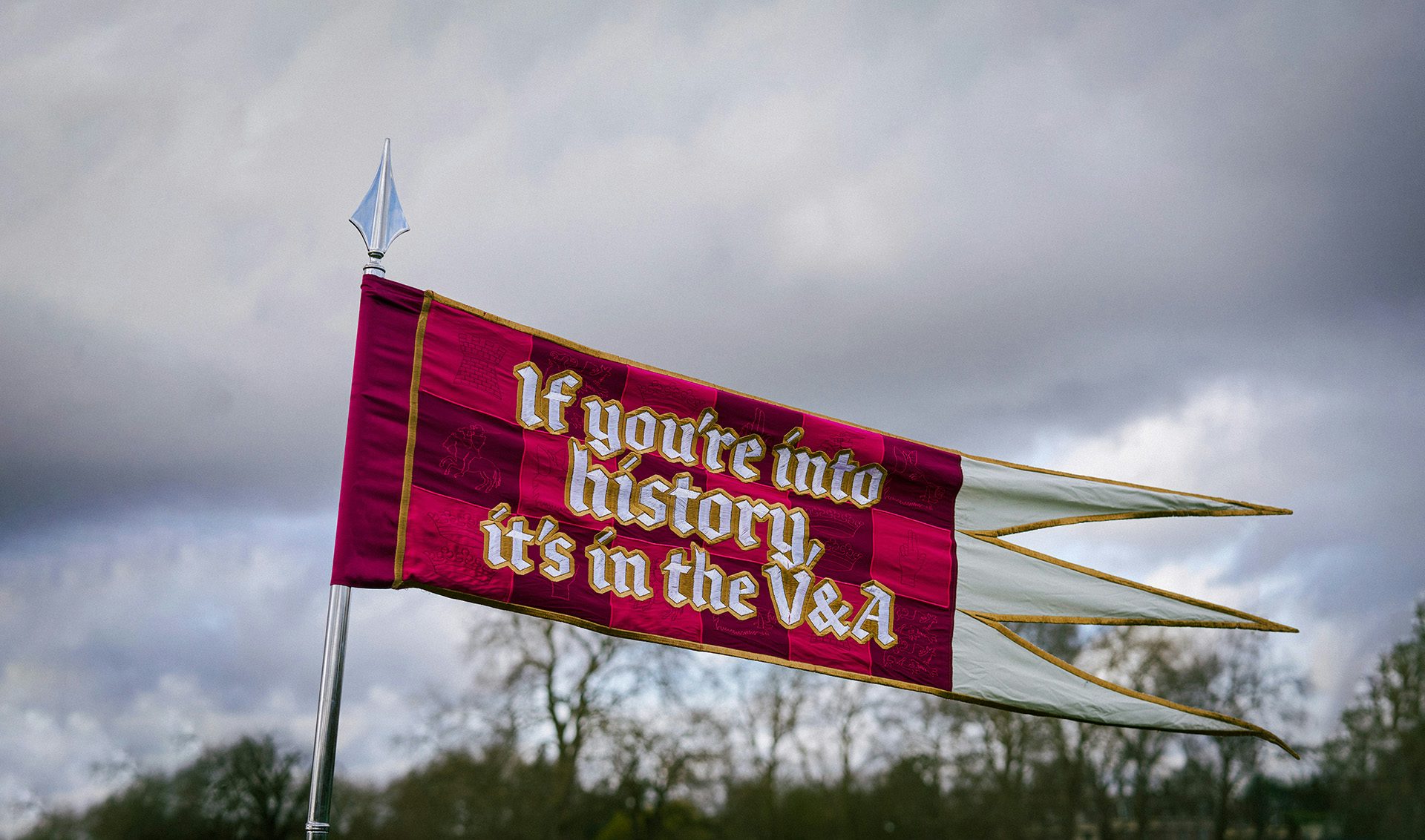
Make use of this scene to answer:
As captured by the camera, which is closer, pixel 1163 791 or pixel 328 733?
pixel 328 733

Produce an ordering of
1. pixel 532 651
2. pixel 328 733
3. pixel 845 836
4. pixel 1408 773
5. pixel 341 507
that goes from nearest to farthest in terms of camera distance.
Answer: pixel 328 733 < pixel 341 507 < pixel 532 651 < pixel 1408 773 < pixel 845 836

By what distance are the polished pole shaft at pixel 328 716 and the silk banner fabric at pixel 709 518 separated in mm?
101

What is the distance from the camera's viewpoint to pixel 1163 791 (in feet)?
134

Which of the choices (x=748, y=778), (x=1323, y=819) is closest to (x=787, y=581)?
(x=748, y=778)

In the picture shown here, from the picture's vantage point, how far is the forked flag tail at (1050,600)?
519 cm

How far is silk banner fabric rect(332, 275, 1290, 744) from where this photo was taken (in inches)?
166

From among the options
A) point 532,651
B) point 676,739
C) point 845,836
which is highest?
point 532,651

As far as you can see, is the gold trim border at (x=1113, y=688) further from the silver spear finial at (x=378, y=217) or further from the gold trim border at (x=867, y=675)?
the silver spear finial at (x=378, y=217)

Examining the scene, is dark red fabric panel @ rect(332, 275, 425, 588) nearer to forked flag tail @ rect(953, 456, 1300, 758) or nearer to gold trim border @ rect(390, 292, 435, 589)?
gold trim border @ rect(390, 292, 435, 589)

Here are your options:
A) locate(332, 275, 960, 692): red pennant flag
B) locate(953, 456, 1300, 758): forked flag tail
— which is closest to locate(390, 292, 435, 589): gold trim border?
locate(332, 275, 960, 692): red pennant flag

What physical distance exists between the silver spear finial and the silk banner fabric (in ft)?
0.34

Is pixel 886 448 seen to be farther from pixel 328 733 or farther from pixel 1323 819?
pixel 1323 819

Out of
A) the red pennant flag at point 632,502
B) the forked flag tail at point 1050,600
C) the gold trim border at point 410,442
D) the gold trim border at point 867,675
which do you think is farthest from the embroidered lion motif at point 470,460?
the forked flag tail at point 1050,600

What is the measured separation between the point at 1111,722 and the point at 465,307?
3.40m
